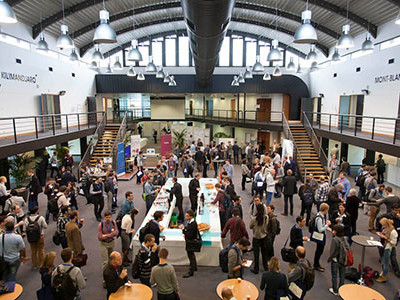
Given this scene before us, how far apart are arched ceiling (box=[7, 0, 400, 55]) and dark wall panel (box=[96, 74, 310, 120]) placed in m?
2.75

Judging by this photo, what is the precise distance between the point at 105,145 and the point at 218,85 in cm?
1066

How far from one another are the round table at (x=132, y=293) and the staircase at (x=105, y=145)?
11.7 metres

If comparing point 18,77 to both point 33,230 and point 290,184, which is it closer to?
point 33,230

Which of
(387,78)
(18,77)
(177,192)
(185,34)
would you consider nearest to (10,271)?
(177,192)

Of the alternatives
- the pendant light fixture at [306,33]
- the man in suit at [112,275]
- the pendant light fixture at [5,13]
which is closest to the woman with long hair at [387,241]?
the pendant light fixture at [306,33]

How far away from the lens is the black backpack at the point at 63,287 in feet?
13.6

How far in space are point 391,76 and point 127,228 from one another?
1316cm

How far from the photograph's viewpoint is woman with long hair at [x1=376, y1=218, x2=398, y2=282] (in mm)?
5934

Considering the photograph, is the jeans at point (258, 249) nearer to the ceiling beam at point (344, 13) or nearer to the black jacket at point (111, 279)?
the black jacket at point (111, 279)

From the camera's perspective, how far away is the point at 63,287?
414 centimetres

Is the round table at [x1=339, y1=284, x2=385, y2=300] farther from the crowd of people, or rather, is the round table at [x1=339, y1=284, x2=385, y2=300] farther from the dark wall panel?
the dark wall panel

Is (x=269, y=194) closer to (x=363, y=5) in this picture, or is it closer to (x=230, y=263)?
(x=230, y=263)

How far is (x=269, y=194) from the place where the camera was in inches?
400

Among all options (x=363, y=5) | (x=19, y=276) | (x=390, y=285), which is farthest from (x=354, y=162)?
(x=19, y=276)
